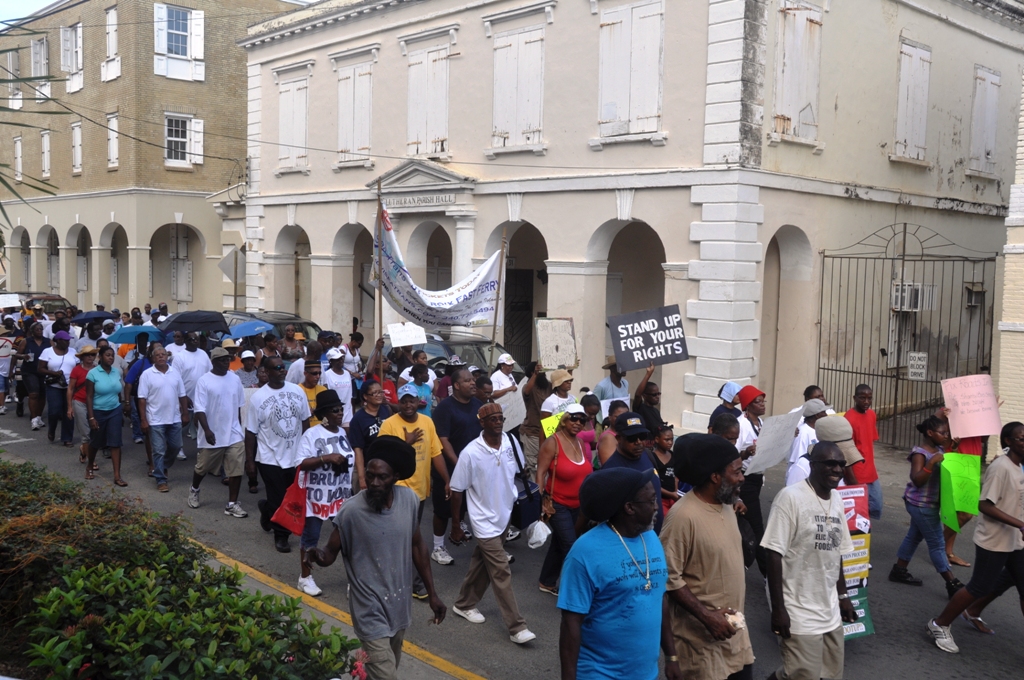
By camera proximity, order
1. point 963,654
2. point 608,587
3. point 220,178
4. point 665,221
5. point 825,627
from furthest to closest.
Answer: point 220,178
point 665,221
point 963,654
point 825,627
point 608,587

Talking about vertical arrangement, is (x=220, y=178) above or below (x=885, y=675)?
above

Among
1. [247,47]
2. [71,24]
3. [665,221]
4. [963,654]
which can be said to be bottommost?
[963,654]

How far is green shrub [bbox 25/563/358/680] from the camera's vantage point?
154 inches

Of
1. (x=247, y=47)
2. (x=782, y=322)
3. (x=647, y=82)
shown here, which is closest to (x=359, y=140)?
(x=247, y=47)

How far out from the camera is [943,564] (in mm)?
7859

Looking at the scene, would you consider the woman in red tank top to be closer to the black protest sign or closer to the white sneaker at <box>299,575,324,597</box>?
the white sneaker at <box>299,575,324,597</box>

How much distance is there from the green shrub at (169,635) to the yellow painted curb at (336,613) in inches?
53.4

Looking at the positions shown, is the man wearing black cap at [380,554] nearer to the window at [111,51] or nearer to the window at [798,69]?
the window at [798,69]

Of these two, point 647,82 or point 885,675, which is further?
point 647,82

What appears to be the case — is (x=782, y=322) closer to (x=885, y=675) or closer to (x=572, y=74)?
(x=572, y=74)

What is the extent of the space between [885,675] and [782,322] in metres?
10.5

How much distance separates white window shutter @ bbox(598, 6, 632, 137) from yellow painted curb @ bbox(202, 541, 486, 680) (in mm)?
10295

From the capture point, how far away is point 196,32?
30328 millimetres

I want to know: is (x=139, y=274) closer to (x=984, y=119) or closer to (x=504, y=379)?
(x=504, y=379)
